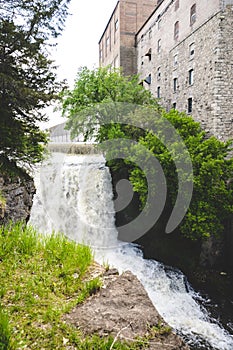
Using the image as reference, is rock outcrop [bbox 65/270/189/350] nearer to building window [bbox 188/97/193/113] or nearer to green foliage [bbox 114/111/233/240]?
green foliage [bbox 114/111/233/240]

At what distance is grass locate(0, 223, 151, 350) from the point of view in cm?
275

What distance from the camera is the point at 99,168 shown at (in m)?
18.3

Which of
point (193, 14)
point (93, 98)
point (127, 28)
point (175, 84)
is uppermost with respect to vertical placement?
point (127, 28)

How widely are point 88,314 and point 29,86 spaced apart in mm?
6873

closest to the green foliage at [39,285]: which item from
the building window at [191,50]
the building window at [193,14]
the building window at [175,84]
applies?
the building window at [191,50]

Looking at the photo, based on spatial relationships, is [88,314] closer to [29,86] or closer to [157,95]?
[29,86]

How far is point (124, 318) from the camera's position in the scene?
299cm

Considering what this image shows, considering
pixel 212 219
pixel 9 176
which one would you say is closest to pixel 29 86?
pixel 9 176

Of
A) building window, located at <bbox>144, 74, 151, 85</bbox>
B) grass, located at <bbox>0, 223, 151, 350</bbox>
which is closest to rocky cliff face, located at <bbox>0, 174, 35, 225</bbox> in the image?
grass, located at <bbox>0, 223, 151, 350</bbox>

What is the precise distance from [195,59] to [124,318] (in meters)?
21.7

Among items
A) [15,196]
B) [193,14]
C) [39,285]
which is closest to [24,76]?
[15,196]

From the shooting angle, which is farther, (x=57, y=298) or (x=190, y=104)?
(x=190, y=104)

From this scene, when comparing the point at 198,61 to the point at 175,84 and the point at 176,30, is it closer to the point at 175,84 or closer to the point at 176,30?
the point at 175,84

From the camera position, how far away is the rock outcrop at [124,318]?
2.78m
